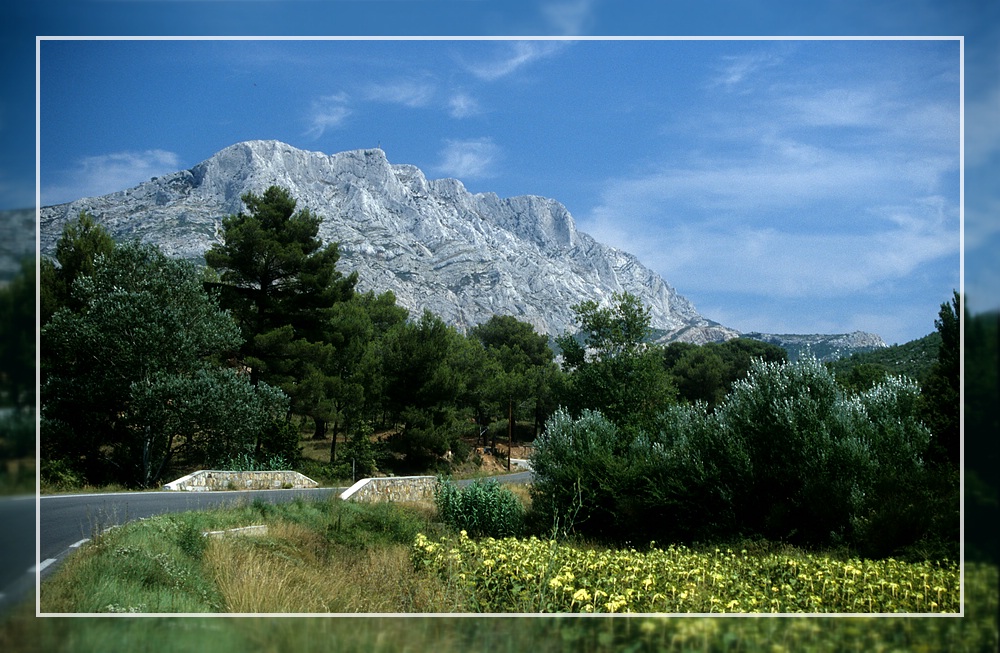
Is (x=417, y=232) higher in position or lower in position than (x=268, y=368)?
higher

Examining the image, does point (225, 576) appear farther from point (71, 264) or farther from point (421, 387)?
point (421, 387)

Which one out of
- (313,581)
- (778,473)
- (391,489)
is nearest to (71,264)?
(391,489)

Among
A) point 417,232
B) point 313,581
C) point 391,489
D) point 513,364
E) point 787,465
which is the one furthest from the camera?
point 417,232

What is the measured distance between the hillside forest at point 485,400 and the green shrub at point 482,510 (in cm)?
115

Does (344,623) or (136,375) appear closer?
(344,623)

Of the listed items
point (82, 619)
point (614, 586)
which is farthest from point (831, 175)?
point (82, 619)

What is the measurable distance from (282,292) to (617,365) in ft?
36.1

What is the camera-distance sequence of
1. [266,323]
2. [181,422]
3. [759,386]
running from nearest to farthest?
[759,386] < [181,422] < [266,323]

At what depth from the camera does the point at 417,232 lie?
130ft

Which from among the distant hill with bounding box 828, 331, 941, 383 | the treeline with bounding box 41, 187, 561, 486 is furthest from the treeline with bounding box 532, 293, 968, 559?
the treeline with bounding box 41, 187, 561, 486

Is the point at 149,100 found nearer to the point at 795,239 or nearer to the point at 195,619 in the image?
the point at 195,619

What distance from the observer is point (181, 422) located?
18.3 meters

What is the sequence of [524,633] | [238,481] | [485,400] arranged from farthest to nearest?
[485,400] → [238,481] → [524,633]

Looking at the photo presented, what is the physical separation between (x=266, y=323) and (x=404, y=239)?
17887 millimetres
